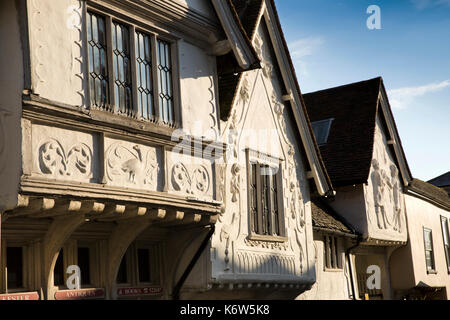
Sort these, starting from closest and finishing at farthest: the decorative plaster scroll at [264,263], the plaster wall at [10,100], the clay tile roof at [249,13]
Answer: the plaster wall at [10,100], the decorative plaster scroll at [264,263], the clay tile roof at [249,13]

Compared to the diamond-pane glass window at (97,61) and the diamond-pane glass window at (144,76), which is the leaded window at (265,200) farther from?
the diamond-pane glass window at (97,61)

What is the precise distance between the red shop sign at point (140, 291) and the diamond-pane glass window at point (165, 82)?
3.06 metres

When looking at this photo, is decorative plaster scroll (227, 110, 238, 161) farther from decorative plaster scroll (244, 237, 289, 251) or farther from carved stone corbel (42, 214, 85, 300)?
carved stone corbel (42, 214, 85, 300)

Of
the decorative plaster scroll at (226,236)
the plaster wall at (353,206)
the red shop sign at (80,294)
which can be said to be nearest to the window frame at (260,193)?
the decorative plaster scroll at (226,236)

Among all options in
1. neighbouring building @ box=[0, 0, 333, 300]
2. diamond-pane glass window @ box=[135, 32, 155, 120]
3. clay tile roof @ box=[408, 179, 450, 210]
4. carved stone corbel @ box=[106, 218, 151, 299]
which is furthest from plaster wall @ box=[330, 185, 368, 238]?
diamond-pane glass window @ box=[135, 32, 155, 120]

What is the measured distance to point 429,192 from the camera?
2889 centimetres

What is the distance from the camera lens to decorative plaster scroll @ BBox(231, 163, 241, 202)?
1423 centimetres

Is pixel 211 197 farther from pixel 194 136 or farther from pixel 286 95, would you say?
pixel 286 95

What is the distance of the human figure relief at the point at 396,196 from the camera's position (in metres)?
24.2

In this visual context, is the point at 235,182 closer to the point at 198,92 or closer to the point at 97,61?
the point at 198,92

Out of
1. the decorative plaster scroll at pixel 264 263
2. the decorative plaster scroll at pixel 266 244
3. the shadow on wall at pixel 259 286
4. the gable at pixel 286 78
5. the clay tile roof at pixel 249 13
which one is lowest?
the shadow on wall at pixel 259 286

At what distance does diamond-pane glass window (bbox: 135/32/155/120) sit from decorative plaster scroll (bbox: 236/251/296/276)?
3.84m

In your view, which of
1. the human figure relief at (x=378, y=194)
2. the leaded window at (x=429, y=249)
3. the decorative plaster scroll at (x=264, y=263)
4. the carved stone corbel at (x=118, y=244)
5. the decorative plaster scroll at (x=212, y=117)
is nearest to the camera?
the carved stone corbel at (x=118, y=244)

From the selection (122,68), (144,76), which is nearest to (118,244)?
(144,76)
